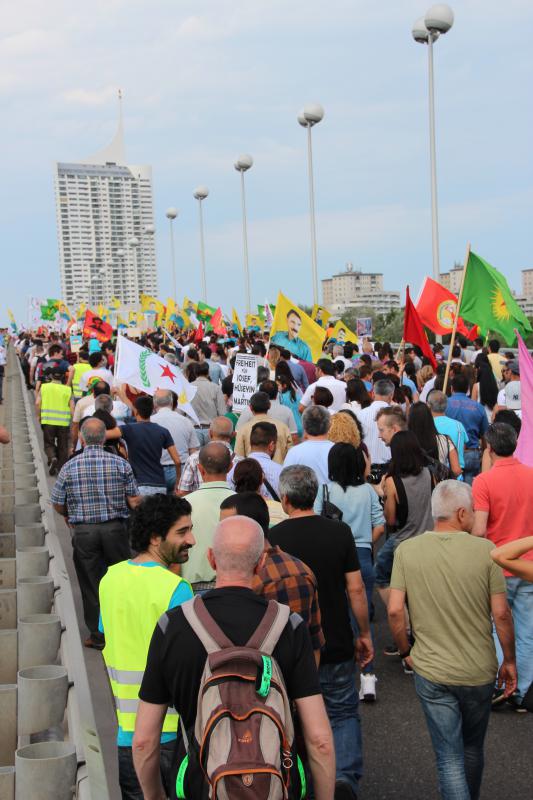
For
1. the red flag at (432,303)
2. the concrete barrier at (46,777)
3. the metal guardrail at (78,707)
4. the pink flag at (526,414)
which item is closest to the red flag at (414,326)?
the red flag at (432,303)

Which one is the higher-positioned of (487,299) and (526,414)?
(487,299)

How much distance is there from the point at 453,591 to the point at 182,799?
182 centimetres

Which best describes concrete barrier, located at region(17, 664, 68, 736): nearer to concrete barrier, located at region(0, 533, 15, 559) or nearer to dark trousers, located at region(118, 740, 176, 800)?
dark trousers, located at region(118, 740, 176, 800)

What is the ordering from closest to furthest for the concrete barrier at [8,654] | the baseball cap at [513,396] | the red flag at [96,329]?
the concrete barrier at [8,654] → the baseball cap at [513,396] → the red flag at [96,329]

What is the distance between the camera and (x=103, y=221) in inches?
5768

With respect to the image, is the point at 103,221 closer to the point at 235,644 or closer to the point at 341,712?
the point at 341,712

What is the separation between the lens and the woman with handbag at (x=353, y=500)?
6.19 metres

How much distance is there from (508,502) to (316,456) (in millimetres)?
1617

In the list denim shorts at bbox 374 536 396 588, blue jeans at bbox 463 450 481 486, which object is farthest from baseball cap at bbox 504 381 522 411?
denim shorts at bbox 374 536 396 588

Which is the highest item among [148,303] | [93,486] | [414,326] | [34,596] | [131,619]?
[148,303]

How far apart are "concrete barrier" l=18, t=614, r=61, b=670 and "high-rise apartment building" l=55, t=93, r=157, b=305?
135616mm

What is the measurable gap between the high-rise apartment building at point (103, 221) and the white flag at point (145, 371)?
130944 millimetres

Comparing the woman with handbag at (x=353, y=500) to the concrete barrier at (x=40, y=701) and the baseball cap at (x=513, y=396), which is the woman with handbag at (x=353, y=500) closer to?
the concrete barrier at (x=40, y=701)

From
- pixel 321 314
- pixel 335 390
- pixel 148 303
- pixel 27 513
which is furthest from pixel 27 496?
pixel 148 303
